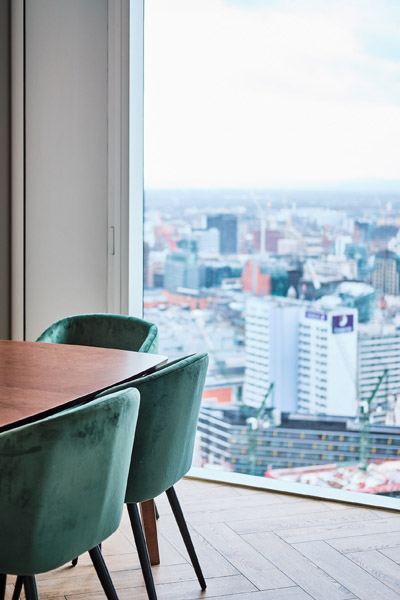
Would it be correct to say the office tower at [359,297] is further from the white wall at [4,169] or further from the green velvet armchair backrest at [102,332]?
the white wall at [4,169]

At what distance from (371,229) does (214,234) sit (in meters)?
0.73

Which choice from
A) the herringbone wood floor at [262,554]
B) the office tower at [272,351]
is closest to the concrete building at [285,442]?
the office tower at [272,351]

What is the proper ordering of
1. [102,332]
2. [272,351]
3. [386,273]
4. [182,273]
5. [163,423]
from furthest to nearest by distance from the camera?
[182,273] < [272,351] < [386,273] < [102,332] < [163,423]

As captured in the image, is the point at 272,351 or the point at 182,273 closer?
the point at 272,351

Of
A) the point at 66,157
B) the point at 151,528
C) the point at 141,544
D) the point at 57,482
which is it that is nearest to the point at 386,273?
the point at 151,528

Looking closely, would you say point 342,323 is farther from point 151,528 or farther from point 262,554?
point 151,528

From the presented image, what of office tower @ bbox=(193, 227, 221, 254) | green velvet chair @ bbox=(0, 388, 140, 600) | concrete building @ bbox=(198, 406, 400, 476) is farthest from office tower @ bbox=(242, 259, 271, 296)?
green velvet chair @ bbox=(0, 388, 140, 600)

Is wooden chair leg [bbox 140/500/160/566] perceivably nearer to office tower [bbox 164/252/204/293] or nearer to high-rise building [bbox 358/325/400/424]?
high-rise building [bbox 358/325/400/424]

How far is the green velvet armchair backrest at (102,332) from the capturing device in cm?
319

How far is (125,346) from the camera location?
3.22 meters

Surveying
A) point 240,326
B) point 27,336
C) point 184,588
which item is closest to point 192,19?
point 240,326

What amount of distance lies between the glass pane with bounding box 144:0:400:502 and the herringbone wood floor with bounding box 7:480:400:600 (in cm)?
40

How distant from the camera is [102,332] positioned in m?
3.27

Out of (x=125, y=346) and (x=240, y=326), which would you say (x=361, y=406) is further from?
(x=125, y=346)
